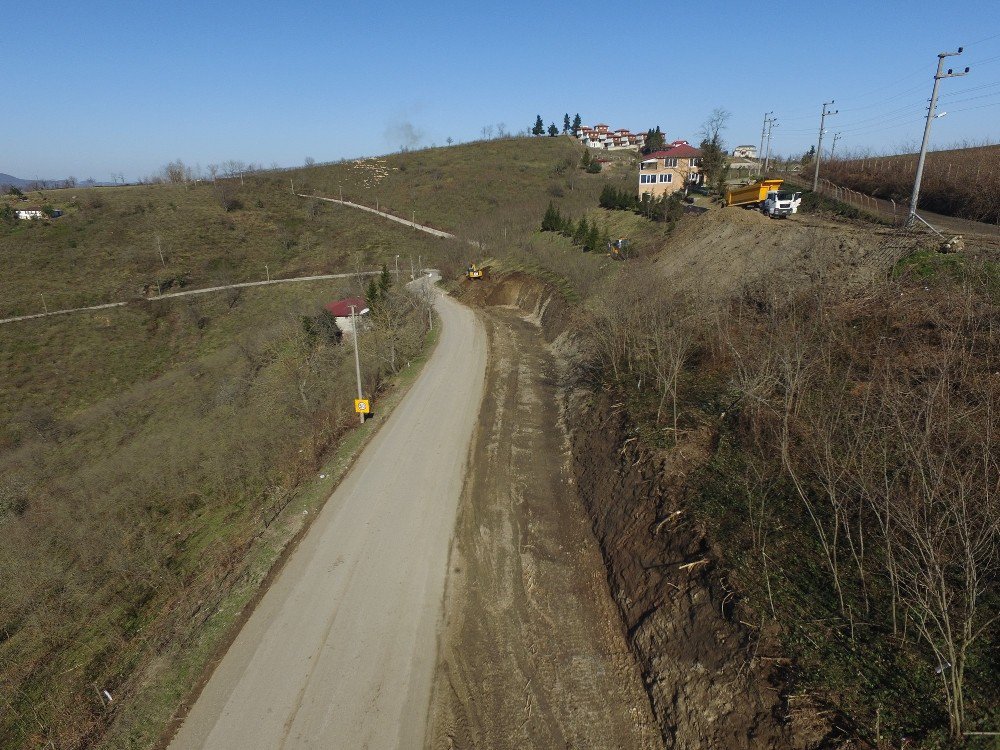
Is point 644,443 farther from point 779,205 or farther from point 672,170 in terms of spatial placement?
point 672,170

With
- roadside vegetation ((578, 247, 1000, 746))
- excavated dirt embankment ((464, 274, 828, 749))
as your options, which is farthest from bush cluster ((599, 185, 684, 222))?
excavated dirt embankment ((464, 274, 828, 749))

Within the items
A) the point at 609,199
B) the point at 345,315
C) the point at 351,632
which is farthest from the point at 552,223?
the point at 351,632

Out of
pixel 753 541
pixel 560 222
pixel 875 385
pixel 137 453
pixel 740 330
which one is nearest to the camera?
pixel 753 541

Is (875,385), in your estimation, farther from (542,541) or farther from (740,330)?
(542,541)

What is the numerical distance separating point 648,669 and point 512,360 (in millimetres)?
23478

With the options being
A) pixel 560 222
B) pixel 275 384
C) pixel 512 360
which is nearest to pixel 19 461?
pixel 275 384

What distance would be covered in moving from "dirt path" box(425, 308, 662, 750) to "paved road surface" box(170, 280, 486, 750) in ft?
2.19

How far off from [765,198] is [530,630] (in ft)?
109

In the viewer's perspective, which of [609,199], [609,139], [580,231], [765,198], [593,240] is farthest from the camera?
[609,139]

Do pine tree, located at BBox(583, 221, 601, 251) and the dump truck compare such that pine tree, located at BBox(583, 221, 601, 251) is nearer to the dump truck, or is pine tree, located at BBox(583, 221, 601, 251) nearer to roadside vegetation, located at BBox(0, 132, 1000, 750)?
roadside vegetation, located at BBox(0, 132, 1000, 750)

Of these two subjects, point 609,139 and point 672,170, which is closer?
point 672,170

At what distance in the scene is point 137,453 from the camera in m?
29.8

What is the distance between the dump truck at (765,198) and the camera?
101 ft

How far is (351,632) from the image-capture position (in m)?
11.6
